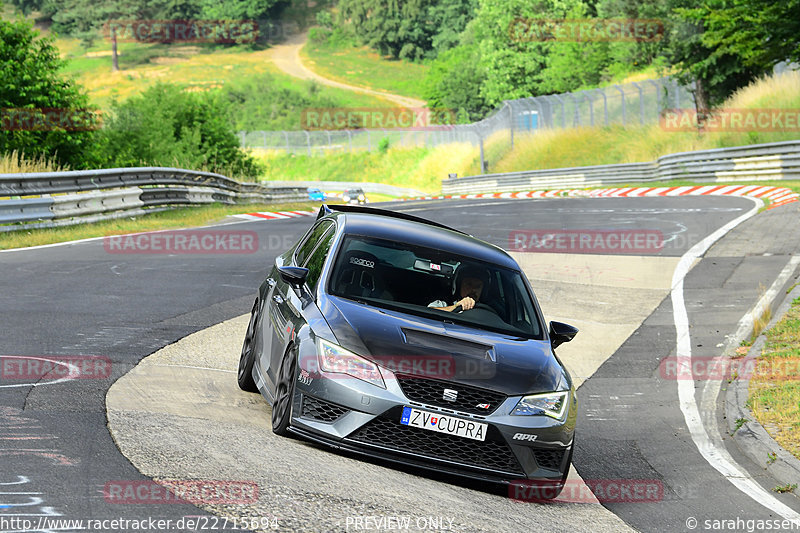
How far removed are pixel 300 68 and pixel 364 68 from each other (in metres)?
9.82

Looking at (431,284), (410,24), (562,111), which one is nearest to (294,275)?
(431,284)

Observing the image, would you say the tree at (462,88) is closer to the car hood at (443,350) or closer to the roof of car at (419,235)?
the roof of car at (419,235)

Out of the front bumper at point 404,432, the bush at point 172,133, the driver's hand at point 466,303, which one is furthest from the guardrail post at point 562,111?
the front bumper at point 404,432

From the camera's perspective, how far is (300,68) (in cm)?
15950

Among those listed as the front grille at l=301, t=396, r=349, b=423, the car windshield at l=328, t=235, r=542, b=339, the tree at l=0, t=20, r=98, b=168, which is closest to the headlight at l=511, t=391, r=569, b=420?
the car windshield at l=328, t=235, r=542, b=339

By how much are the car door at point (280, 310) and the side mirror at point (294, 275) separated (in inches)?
4.4

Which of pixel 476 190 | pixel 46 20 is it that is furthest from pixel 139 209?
pixel 46 20

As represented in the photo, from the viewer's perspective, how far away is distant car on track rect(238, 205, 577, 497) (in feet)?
21.3

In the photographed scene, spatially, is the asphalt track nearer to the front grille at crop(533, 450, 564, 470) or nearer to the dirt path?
the front grille at crop(533, 450, 564, 470)

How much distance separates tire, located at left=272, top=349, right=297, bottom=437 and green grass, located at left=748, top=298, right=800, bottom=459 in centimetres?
391

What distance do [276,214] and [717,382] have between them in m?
21.1

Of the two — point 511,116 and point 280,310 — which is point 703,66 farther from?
point 280,310

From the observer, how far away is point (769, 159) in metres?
35.6

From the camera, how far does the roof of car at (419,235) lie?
822cm
